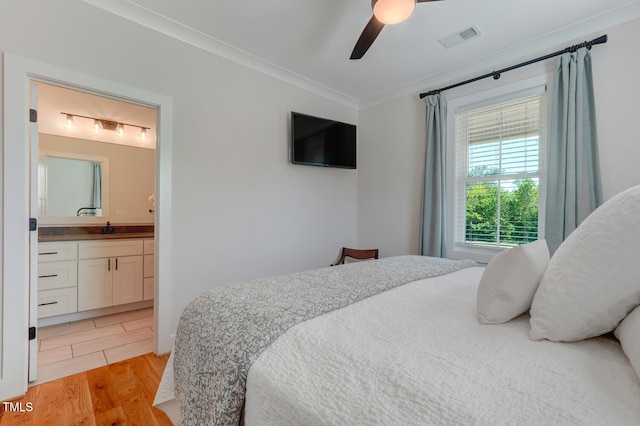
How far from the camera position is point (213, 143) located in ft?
8.27

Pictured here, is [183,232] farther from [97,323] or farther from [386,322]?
[386,322]

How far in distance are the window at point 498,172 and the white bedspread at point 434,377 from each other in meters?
2.01

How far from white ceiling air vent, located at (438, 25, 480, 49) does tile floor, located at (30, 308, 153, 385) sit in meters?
3.57

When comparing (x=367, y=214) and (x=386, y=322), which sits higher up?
(x=367, y=214)

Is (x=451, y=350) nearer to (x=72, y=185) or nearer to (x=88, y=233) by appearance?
(x=88, y=233)

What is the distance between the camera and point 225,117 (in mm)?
2596

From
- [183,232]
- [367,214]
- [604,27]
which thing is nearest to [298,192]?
[367,214]

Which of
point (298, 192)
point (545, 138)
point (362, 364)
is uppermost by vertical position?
point (545, 138)

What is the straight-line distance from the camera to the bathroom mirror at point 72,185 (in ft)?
10.5

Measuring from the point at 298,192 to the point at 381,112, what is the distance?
1.47m

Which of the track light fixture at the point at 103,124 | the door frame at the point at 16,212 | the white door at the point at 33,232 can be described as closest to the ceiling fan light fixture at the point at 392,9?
the door frame at the point at 16,212

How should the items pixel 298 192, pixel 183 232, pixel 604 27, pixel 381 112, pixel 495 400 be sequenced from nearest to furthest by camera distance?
pixel 495 400 → pixel 604 27 → pixel 183 232 → pixel 298 192 → pixel 381 112

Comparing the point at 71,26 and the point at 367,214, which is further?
the point at 367,214

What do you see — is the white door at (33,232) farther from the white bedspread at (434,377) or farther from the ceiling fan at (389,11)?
the ceiling fan at (389,11)
